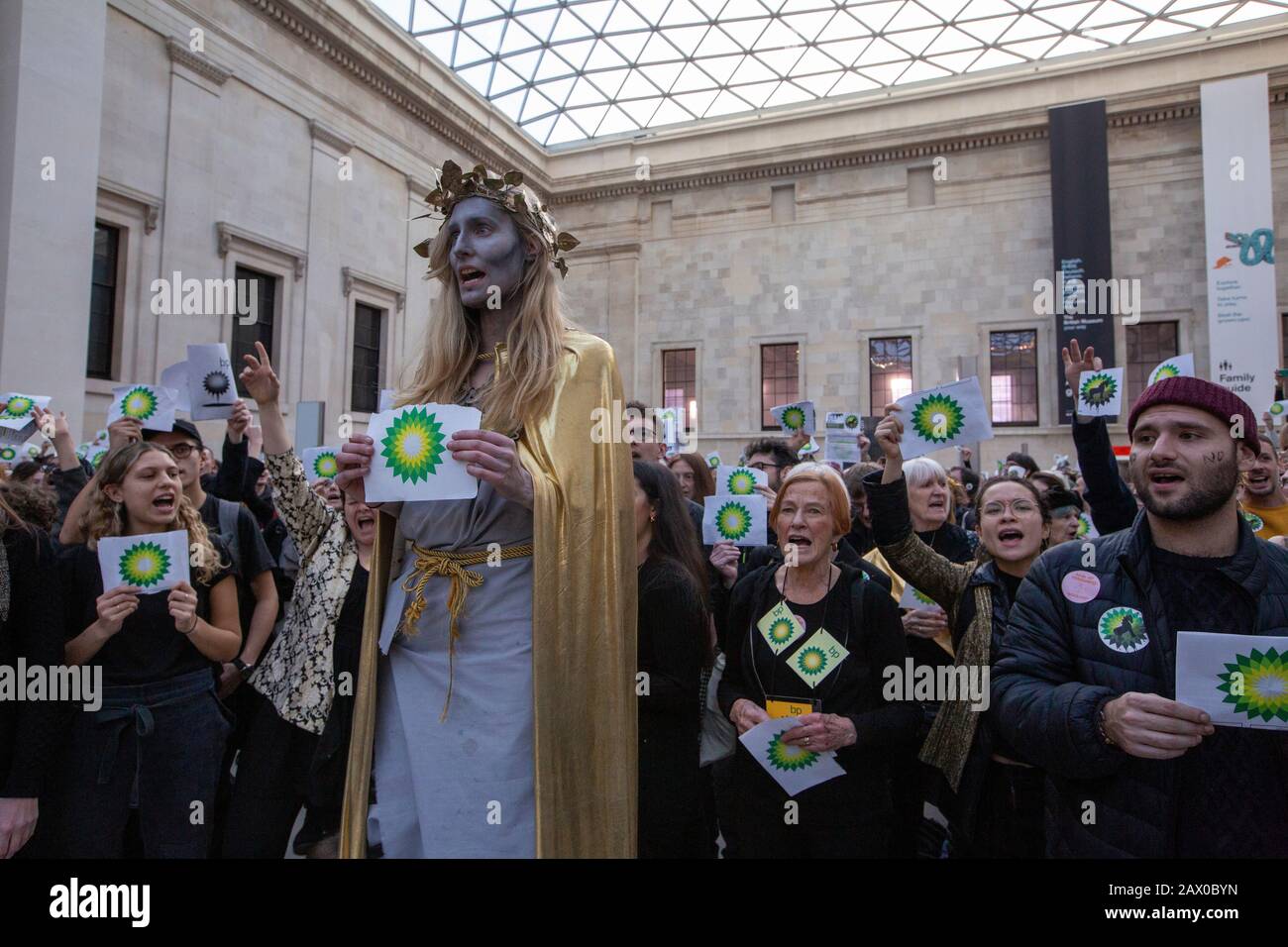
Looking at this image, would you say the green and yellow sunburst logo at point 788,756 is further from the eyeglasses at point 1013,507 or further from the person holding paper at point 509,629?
the eyeglasses at point 1013,507

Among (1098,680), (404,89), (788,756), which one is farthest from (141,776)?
(404,89)

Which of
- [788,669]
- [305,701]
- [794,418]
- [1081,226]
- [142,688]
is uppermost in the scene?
[1081,226]

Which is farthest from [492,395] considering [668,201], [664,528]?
[668,201]

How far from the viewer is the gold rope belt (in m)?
2.18

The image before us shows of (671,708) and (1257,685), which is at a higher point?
(1257,685)

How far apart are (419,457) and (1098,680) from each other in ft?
7.22

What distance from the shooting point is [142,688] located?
349cm

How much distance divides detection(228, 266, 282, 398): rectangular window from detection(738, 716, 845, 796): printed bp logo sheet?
17.0 meters

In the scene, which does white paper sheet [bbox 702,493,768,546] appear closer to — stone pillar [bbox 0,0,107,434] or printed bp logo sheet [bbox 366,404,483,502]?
printed bp logo sheet [bbox 366,404,483,502]

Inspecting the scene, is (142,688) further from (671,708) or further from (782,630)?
(782,630)

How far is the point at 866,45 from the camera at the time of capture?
25391 millimetres

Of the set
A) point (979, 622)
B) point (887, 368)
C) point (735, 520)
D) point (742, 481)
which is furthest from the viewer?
point (887, 368)

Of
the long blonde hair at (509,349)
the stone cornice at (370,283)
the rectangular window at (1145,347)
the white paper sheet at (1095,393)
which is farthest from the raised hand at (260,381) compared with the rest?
the rectangular window at (1145,347)

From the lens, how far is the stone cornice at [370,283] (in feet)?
66.1
